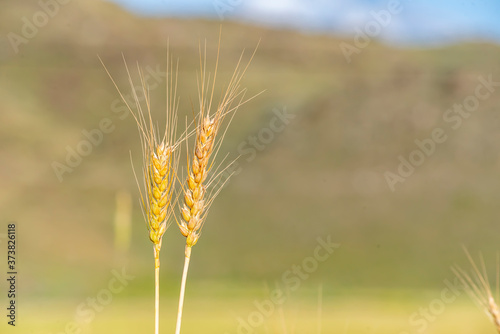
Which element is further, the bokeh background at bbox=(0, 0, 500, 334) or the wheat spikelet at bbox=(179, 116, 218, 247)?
the bokeh background at bbox=(0, 0, 500, 334)

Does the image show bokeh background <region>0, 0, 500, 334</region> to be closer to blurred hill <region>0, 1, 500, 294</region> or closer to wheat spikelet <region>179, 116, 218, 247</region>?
blurred hill <region>0, 1, 500, 294</region>

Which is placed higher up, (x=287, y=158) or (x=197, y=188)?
(x=287, y=158)

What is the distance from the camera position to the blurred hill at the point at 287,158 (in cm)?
2834

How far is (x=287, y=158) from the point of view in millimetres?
32156

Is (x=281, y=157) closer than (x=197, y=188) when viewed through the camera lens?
No

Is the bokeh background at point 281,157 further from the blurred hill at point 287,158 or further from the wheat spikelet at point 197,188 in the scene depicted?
the wheat spikelet at point 197,188

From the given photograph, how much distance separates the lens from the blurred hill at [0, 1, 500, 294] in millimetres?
28344

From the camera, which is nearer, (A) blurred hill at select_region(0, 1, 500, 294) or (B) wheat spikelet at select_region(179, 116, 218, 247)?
(B) wheat spikelet at select_region(179, 116, 218, 247)

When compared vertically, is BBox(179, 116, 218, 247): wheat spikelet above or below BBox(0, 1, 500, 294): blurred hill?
below

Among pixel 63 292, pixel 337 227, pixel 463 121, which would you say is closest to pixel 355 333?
pixel 63 292

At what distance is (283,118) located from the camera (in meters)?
33.4

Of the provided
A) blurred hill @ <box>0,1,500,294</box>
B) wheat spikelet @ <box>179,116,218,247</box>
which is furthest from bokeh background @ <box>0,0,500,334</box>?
wheat spikelet @ <box>179,116,218,247</box>

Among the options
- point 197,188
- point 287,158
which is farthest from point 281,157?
point 197,188

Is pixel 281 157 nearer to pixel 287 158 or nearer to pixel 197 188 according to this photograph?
pixel 287 158
